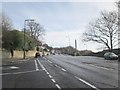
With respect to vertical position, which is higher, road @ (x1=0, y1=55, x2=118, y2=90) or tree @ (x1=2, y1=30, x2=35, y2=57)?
tree @ (x1=2, y1=30, x2=35, y2=57)

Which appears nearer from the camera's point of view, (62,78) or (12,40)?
(62,78)

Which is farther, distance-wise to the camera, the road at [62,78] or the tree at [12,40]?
the tree at [12,40]

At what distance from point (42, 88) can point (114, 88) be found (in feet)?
11.4

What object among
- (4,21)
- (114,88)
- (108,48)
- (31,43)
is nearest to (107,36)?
(108,48)

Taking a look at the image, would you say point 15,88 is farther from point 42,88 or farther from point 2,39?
A: point 2,39

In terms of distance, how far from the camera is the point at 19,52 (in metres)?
85.5

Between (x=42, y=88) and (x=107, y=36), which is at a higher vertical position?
(x=107, y=36)

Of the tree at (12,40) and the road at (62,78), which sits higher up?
the tree at (12,40)

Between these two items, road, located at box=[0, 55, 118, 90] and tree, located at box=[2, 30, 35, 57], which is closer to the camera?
road, located at box=[0, 55, 118, 90]

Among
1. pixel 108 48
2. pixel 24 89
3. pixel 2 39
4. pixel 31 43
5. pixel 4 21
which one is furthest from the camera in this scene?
pixel 31 43

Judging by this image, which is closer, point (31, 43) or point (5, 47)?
point (5, 47)

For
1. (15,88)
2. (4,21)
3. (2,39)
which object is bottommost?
(15,88)

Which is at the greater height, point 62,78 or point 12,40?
point 12,40

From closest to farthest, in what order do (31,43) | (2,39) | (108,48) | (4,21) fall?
(2,39), (4,21), (108,48), (31,43)
